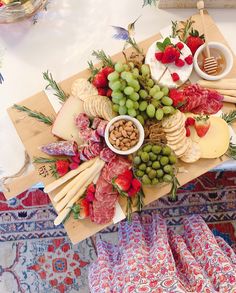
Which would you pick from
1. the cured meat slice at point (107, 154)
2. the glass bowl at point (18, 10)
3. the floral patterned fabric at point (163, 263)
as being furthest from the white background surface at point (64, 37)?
the floral patterned fabric at point (163, 263)

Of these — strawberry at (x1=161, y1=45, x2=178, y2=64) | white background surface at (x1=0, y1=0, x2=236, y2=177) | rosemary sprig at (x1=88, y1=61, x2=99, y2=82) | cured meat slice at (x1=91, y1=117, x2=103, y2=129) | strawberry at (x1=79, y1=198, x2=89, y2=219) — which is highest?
white background surface at (x1=0, y1=0, x2=236, y2=177)

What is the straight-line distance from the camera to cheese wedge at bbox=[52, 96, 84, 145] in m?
1.00

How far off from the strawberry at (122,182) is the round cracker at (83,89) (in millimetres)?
213

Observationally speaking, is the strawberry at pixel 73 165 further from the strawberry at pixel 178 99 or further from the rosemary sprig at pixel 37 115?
the strawberry at pixel 178 99

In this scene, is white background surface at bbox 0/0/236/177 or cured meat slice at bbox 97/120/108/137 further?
white background surface at bbox 0/0/236/177

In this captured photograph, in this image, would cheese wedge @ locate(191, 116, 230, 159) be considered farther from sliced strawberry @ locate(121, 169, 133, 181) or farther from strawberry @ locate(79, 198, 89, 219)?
strawberry @ locate(79, 198, 89, 219)

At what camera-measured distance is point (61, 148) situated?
3.20ft

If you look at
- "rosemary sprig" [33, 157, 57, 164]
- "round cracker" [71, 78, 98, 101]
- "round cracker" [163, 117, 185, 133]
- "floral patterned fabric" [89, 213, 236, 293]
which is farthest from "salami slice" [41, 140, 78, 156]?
"floral patterned fabric" [89, 213, 236, 293]

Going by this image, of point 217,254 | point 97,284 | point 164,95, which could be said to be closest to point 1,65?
point 164,95

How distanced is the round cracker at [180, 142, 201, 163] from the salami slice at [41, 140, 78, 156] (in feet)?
0.85

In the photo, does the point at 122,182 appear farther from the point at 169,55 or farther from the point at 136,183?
the point at 169,55

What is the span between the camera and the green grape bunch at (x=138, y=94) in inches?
36.6

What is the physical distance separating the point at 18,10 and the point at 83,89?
0.85 feet

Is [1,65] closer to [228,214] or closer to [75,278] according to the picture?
[75,278]
